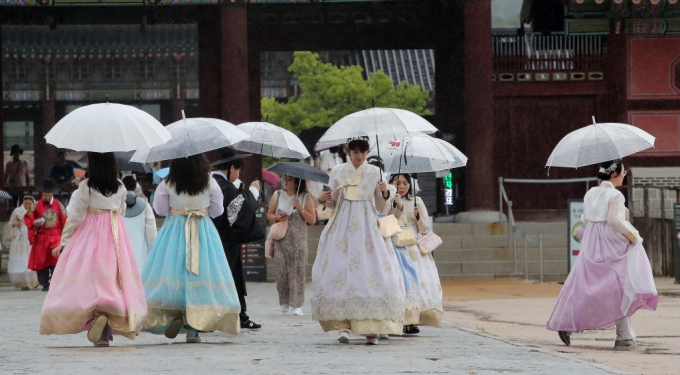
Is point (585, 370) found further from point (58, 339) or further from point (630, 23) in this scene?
point (630, 23)

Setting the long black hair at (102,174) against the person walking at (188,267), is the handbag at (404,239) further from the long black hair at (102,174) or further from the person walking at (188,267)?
the long black hair at (102,174)

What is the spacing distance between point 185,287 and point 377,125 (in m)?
1.90

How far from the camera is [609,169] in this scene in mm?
9516

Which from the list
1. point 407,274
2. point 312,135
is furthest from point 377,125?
point 312,135

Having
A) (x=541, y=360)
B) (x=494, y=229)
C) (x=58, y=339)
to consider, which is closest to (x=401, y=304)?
(x=541, y=360)

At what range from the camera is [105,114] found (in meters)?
8.41

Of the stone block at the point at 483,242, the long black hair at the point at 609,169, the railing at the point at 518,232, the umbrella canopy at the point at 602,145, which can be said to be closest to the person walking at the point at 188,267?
the umbrella canopy at the point at 602,145

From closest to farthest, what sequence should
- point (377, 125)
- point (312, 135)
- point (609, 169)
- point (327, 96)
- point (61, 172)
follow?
point (377, 125) < point (609, 169) < point (61, 172) < point (312, 135) < point (327, 96)

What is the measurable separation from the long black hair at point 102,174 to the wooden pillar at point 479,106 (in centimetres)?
1251

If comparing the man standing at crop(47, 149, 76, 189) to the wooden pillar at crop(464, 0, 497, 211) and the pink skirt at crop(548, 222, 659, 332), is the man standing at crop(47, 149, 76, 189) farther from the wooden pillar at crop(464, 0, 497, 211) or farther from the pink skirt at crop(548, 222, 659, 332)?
the pink skirt at crop(548, 222, 659, 332)

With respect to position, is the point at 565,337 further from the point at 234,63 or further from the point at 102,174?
the point at 234,63

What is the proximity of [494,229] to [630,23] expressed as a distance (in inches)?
173

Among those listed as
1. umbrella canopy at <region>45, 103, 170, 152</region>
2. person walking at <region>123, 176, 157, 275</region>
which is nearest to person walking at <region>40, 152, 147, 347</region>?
umbrella canopy at <region>45, 103, 170, 152</region>

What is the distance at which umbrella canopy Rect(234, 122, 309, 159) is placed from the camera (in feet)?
36.8
